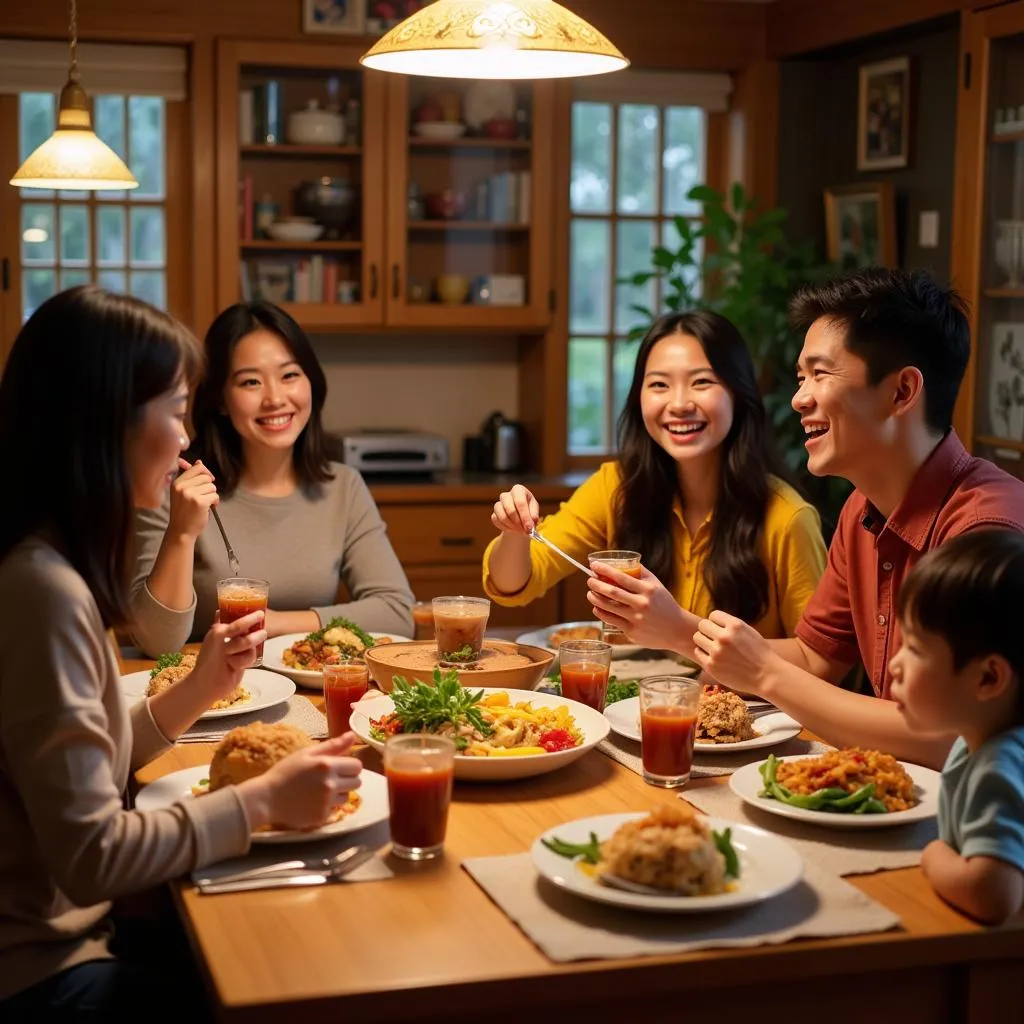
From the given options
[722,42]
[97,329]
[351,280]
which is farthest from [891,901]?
[722,42]

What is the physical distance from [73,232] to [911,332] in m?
3.67

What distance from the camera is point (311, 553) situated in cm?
316

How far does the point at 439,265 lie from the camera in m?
5.24

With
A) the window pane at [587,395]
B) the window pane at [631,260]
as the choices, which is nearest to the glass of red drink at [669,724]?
the window pane at [587,395]

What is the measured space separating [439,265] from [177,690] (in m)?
3.48

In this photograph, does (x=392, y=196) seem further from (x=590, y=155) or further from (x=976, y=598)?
(x=976, y=598)

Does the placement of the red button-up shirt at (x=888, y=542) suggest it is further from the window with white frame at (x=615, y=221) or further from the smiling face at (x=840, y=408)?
the window with white frame at (x=615, y=221)

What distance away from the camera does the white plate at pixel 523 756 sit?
1.88 m

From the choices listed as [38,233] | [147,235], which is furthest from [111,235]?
[38,233]

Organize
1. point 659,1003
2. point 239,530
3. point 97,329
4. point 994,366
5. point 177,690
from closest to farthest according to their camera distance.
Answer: point 659,1003 → point 97,329 → point 177,690 → point 239,530 → point 994,366

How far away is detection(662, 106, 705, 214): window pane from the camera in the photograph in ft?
18.4

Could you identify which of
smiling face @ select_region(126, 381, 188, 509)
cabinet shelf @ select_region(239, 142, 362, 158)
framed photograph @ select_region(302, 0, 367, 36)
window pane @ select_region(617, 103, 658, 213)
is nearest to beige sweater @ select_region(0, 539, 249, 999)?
smiling face @ select_region(126, 381, 188, 509)

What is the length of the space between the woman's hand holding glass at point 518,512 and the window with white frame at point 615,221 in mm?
2792

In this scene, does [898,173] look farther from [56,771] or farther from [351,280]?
[56,771]
